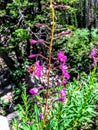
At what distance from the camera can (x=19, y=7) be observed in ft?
21.4

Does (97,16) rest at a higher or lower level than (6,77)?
higher

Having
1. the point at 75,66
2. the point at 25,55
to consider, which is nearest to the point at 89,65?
the point at 75,66

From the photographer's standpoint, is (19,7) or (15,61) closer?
(19,7)

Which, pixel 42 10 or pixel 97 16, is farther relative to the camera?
pixel 97 16

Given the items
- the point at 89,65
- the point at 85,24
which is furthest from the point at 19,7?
the point at 85,24

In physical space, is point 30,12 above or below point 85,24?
above

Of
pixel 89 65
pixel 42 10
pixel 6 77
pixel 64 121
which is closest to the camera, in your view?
pixel 64 121

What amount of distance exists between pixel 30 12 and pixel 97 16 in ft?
14.1

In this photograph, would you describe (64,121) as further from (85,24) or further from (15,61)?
(85,24)

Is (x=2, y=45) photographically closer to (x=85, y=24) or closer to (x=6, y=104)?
(x=6, y=104)

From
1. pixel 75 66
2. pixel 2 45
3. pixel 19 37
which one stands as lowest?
pixel 75 66

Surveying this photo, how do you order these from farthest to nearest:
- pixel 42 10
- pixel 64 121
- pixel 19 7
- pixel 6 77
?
pixel 6 77 < pixel 42 10 < pixel 19 7 < pixel 64 121

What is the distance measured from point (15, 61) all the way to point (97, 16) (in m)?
4.28

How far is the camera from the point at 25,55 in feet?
27.1
